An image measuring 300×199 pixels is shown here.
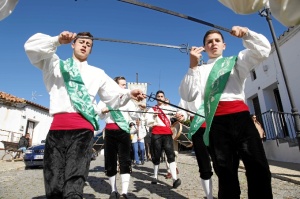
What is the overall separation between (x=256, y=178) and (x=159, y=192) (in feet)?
9.74

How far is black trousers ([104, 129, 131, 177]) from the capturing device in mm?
4504

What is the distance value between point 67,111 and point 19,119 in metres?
20.9

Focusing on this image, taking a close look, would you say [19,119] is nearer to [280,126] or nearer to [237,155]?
[280,126]

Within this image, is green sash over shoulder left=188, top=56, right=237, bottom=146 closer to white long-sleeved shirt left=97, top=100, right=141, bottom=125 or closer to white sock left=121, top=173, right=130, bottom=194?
white long-sleeved shirt left=97, top=100, right=141, bottom=125

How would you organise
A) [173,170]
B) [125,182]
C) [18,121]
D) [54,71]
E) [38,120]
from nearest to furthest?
[54,71], [125,182], [173,170], [18,121], [38,120]

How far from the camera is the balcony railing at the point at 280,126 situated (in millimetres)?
10367

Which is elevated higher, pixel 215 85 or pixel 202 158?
pixel 215 85

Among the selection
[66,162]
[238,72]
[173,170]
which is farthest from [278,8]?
[173,170]

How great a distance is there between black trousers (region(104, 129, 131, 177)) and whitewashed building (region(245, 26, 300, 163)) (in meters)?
6.87

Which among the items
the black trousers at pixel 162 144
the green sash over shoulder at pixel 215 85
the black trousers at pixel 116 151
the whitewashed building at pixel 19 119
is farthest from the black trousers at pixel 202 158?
the whitewashed building at pixel 19 119

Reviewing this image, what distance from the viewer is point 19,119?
20.6m

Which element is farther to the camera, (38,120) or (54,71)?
(38,120)

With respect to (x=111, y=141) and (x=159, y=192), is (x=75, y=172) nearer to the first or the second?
(x=111, y=141)

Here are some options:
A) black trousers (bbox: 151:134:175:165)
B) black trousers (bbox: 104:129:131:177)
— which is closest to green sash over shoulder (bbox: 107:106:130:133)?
black trousers (bbox: 104:129:131:177)
